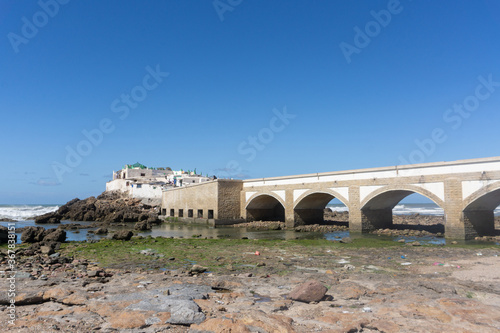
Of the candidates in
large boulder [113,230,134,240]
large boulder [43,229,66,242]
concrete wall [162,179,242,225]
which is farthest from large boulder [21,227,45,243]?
concrete wall [162,179,242,225]

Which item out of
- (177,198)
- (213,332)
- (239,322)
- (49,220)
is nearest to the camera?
(213,332)

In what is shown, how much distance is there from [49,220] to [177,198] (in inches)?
614

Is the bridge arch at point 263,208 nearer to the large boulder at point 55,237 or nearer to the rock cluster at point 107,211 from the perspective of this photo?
the rock cluster at point 107,211

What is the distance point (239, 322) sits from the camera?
5027 millimetres

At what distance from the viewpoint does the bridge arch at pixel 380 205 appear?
22.0 metres

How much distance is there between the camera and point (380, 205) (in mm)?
24672

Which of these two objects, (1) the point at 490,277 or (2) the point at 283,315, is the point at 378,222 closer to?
(1) the point at 490,277

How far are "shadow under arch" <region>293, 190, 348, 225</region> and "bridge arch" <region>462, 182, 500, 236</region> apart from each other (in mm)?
10849

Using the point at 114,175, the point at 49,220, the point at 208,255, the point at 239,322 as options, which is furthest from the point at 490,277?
the point at 114,175

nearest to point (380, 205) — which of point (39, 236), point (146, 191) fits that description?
point (39, 236)

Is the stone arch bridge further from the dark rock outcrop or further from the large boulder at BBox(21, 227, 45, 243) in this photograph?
the large boulder at BBox(21, 227, 45, 243)

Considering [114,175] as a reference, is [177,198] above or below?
below

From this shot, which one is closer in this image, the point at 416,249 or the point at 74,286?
the point at 74,286

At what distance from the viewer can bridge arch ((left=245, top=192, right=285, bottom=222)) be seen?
33.9 m
